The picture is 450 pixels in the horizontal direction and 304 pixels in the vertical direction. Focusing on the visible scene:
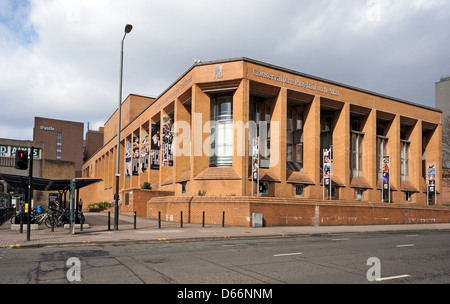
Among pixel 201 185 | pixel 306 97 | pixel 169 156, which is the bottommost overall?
pixel 201 185

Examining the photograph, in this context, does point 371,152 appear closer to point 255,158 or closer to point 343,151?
point 343,151

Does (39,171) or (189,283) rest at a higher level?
(39,171)

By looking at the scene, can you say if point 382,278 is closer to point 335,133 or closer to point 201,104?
point 201,104

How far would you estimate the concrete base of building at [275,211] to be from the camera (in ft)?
80.8

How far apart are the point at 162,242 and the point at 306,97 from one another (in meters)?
21.4

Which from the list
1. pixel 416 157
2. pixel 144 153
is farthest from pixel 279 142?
pixel 416 157

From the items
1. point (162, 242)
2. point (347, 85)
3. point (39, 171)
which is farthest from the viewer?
point (39, 171)

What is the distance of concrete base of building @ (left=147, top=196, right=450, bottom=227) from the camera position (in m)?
24.6

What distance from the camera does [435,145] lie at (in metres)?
45.0

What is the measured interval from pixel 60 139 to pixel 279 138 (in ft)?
354

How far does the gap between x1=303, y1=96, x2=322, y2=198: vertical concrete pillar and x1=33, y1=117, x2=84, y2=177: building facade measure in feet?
328

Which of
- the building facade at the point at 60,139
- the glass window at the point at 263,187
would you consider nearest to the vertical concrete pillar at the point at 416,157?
the glass window at the point at 263,187
